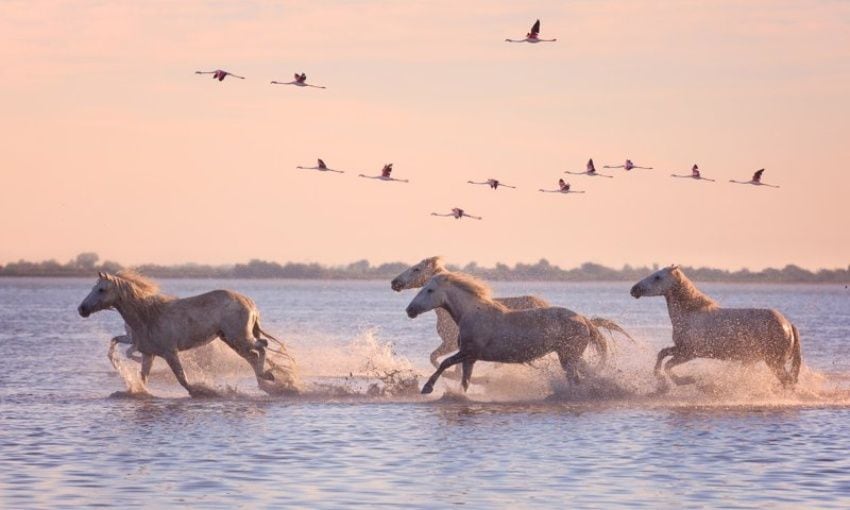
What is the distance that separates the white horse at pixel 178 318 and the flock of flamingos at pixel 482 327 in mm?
13

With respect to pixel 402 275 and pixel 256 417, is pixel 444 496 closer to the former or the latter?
pixel 256 417

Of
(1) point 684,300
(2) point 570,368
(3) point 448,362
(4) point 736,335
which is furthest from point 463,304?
(4) point 736,335

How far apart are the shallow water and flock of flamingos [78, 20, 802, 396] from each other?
0.46 metres

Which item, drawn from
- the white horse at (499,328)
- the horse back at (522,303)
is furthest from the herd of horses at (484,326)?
the horse back at (522,303)

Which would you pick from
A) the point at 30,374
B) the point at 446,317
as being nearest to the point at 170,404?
the point at 446,317

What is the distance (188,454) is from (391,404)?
17.7 ft

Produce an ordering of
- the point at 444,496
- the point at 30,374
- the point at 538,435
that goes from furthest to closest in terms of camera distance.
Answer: the point at 30,374
the point at 538,435
the point at 444,496

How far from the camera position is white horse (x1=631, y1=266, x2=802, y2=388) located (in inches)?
871

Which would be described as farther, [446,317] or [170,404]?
[446,317]

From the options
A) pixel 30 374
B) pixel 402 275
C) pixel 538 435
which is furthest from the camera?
pixel 30 374

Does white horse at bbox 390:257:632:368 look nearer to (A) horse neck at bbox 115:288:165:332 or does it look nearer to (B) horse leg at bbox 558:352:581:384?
(B) horse leg at bbox 558:352:581:384

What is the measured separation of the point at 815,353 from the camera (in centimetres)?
3797

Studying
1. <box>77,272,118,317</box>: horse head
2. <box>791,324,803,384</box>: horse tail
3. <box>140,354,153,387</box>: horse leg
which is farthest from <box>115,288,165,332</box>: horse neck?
<box>791,324,803,384</box>: horse tail

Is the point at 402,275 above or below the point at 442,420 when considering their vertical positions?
above
